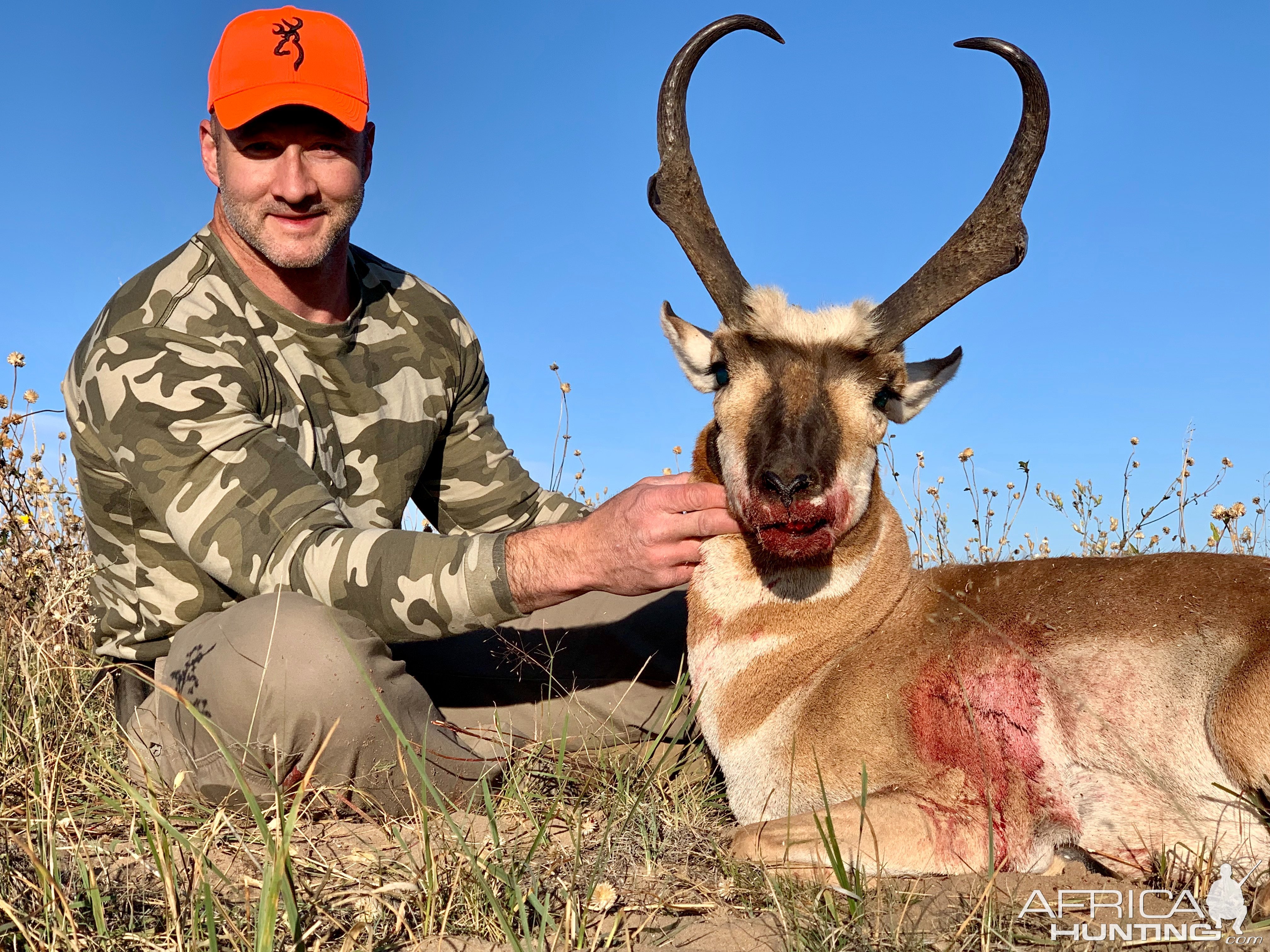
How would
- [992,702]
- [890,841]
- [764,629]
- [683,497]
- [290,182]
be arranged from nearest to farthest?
[890,841]
[683,497]
[992,702]
[764,629]
[290,182]

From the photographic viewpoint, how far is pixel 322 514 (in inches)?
161

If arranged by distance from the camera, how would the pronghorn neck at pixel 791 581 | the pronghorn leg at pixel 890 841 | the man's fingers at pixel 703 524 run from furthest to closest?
the pronghorn neck at pixel 791 581 → the man's fingers at pixel 703 524 → the pronghorn leg at pixel 890 841

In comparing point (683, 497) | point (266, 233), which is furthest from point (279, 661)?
point (266, 233)

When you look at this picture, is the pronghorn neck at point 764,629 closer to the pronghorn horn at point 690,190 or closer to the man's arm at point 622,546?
the man's arm at point 622,546

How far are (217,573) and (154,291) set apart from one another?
1.48 meters

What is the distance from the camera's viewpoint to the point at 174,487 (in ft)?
13.4

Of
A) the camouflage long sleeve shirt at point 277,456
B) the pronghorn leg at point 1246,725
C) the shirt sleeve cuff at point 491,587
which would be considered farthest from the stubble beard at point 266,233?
the pronghorn leg at point 1246,725

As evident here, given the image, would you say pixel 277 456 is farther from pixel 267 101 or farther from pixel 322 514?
pixel 267 101

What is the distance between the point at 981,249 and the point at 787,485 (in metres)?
1.49

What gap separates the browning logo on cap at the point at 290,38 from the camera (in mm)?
4895

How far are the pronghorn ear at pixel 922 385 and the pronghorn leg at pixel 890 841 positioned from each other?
1659 mm

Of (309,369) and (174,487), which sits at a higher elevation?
(309,369)

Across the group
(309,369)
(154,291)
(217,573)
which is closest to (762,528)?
(217,573)

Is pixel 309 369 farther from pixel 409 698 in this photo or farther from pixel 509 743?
pixel 509 743
